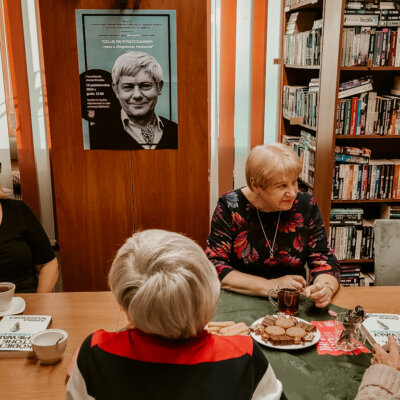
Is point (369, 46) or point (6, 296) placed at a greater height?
point (369, 46)

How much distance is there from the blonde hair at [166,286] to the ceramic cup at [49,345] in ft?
1.56

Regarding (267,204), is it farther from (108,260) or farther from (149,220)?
(108,260)

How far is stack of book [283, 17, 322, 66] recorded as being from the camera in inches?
123

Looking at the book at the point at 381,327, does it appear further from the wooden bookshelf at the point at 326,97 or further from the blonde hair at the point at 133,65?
the blonde hair at the point at 133,65

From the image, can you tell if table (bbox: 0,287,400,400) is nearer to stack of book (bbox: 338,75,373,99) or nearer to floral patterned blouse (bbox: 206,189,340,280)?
floral patterned blouse (bbox: 206,189,340,280)

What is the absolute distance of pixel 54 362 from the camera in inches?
52.6

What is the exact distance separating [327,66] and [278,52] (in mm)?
1036

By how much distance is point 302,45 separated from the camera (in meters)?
3.37

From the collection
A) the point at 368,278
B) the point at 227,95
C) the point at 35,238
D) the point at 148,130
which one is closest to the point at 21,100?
the point at 227,95

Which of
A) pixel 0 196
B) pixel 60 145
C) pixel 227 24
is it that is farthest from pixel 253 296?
pixel 227 24

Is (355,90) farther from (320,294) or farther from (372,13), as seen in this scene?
(320,294)

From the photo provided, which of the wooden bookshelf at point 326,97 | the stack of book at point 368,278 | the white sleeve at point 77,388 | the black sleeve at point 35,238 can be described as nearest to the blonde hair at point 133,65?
the black sleeve at point 35,238

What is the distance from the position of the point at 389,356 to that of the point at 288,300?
40 cm

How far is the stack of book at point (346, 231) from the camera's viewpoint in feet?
10.3
